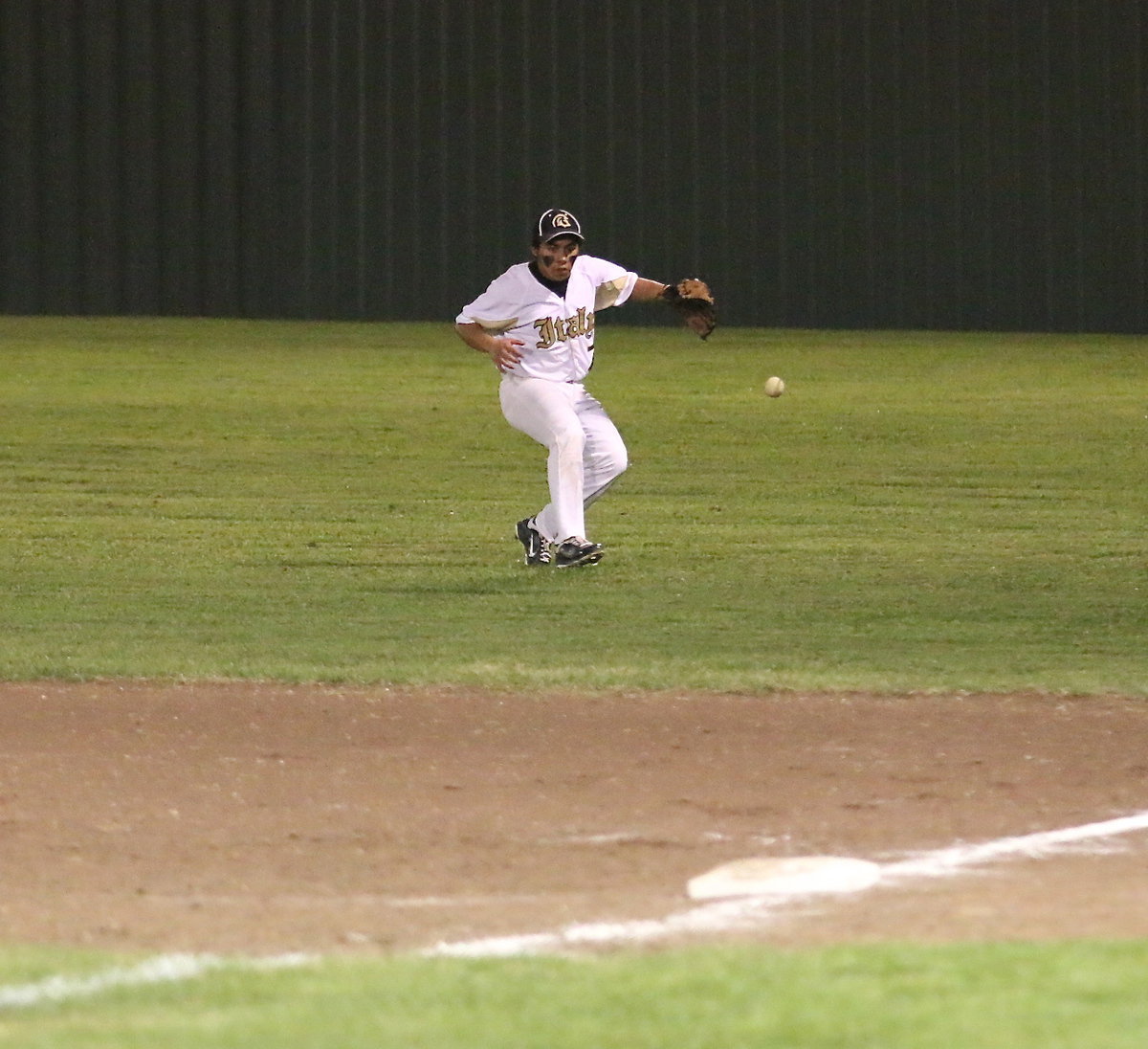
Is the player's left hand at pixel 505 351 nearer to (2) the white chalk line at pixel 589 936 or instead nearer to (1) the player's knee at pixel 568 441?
(1) the player's knee at pixel 568 441

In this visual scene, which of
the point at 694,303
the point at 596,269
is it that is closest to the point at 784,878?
the point at 596,269

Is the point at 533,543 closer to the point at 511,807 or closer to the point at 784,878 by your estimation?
the point at 511,807

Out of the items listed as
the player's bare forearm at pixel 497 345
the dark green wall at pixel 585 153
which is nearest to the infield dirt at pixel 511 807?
the player's bare forearm at pixel 497 345

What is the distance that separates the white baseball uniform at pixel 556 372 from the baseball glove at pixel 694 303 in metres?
0.26

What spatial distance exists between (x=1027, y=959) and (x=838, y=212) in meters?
18.5

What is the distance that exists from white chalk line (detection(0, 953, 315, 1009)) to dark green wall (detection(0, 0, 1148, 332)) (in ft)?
60.2

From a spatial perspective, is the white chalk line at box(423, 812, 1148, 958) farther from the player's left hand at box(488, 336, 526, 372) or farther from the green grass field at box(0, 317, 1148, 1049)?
the player's left hand at box(488, 336, 526, 372)

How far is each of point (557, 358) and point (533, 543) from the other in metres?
0.88

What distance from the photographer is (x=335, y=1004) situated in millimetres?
3439

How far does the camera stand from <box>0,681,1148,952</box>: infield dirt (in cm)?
420

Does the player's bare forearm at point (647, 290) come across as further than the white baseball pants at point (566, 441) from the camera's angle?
Yes

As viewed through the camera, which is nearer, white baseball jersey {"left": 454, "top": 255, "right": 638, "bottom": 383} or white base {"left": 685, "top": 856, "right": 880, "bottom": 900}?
white base {"left": 685, "top": 856, "right": 880, "bottom": 900}

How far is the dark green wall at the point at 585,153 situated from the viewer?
21.3 metres

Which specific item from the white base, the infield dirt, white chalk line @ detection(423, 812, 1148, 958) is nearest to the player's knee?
the infield dirt
